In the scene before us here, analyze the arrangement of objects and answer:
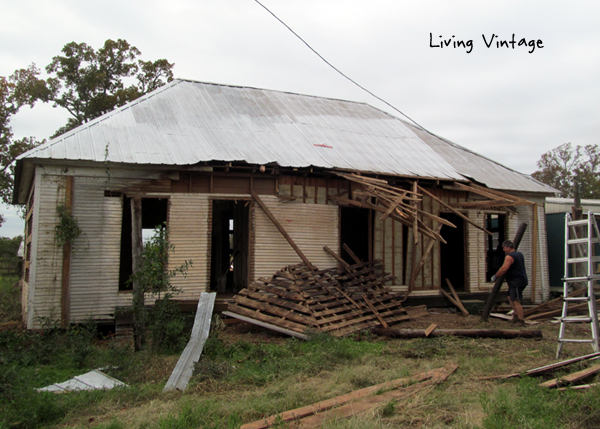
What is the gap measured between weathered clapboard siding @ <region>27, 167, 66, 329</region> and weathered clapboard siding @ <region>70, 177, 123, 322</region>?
27 centimetres

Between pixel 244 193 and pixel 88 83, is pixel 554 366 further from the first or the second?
pixel 88 83

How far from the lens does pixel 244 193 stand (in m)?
10.7

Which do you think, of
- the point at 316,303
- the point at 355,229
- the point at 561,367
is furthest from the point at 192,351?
the point at 355,229

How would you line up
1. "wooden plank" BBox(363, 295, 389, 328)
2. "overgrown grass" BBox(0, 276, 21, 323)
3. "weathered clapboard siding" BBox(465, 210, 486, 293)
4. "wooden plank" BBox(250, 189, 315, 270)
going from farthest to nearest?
"weathered clapboard siding" BBox(465, 210, 486, 293), "overgrown grass" BBox(0, 276, 21, 323), "wooden plank" BBox(250, 189, 315, 270), "wooden plank" BBox(363, 295, 389, 328)

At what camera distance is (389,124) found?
15.5 meters

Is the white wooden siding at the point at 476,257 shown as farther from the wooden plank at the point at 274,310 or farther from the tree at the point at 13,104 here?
the tree at the point at 13,104

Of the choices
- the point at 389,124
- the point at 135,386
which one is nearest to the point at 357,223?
the point at 389,124

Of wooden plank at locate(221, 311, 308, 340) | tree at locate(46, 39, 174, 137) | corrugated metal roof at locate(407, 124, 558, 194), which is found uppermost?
tree at locate(46, 39, 174, 137)

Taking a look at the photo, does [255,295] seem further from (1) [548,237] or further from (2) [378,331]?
(1) [548,237]

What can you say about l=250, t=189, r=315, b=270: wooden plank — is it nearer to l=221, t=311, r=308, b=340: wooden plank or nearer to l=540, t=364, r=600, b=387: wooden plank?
l=221, t=311, r=308, b=340: wooden plank

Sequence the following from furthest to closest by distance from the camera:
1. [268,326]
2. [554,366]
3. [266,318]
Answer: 1. [266,318]
2. [268,326]
3. [554,366]

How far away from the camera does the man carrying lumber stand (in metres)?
9.77

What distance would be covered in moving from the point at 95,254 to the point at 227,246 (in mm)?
5734

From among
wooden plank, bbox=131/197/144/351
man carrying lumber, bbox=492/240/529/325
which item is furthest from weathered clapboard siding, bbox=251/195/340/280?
man carrying lumber, bbox=492/240/529/325
